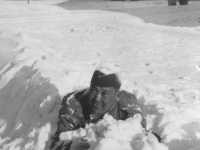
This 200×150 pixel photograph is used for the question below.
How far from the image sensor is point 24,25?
35.3 ft

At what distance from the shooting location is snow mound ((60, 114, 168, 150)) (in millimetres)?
2396

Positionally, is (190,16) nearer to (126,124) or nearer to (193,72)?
(193,72)

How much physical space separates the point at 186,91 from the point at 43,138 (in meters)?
→ 2.61

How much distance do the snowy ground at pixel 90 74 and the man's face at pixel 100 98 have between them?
2.05ft

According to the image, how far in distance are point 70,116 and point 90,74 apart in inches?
70.6

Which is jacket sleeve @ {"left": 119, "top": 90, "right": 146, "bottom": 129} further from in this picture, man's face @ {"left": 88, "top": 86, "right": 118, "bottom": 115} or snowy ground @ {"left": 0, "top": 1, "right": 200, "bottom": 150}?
snowy ground @ {"left": 0, "top": 1, "right": 200, "bottom": 150}

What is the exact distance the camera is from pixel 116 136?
2514 millimetres

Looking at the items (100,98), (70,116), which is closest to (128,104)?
(100,98)

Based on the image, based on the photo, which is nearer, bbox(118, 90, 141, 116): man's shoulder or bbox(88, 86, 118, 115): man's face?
bbox(88, 86, 118, 115): man's face

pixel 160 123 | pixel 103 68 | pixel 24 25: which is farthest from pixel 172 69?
pixel 24 25

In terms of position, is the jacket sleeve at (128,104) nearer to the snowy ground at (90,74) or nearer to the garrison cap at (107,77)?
the garrison cap at (107,77)

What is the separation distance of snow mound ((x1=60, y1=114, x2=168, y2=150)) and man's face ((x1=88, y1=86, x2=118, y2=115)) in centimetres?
9

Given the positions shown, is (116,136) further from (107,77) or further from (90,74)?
(90,74)

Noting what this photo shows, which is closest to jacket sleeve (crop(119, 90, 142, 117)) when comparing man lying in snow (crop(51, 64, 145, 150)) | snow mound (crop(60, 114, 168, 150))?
man lying in snow (crop(51, 64, 145, 150))
